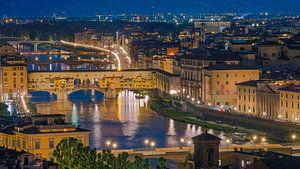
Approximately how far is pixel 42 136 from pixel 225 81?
36.9 ft

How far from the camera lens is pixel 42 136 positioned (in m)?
13.4

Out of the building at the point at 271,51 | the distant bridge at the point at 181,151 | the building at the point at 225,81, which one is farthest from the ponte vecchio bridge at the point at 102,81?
the distant bridge at the point at 181,151

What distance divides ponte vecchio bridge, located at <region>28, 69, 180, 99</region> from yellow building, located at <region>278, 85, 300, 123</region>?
728 cm

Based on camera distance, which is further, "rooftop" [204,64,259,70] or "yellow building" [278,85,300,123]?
"rooftop" [204,64,259,70]

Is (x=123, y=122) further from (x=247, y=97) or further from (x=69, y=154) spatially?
(x=69, y=154)

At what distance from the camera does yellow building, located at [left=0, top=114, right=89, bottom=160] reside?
13.4 metres

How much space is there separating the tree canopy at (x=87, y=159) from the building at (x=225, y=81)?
12422 millimetres

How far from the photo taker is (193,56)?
2744cm

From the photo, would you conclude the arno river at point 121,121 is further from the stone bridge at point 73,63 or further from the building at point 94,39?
the building at point 94,39

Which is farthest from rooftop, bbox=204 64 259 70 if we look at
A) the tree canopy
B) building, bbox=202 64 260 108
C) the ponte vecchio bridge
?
the tree canopy

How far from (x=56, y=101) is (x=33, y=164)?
15.7 meters

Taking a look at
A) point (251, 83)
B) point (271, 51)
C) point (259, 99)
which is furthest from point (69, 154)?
point (271, 51)

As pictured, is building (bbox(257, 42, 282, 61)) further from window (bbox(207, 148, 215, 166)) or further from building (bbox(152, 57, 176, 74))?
window (bbox(207, 148, 215, 166))

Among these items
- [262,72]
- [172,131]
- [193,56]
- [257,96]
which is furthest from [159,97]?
[172,131]
